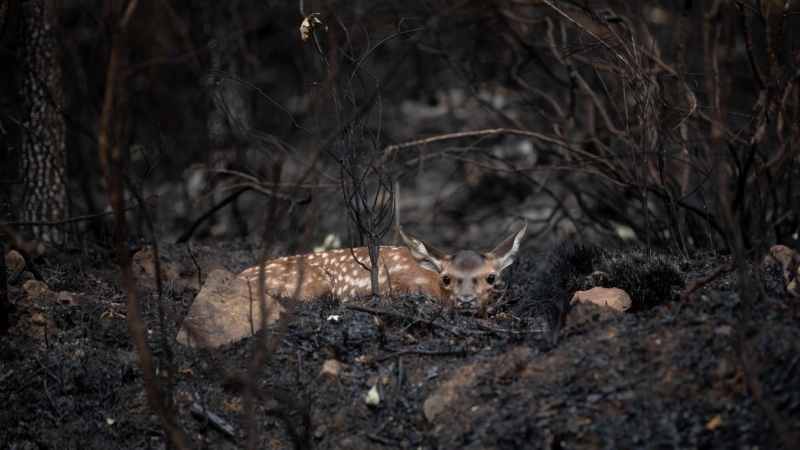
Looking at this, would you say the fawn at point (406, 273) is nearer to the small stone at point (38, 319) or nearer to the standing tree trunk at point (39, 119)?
the small stone at point (38, 319)

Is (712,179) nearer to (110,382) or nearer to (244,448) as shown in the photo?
(244,448)

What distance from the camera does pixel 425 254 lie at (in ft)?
28.0

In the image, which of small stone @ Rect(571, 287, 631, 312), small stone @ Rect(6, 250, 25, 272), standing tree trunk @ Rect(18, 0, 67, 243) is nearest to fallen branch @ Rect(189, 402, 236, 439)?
small stone @ Rect(571, 287, 631, 312)

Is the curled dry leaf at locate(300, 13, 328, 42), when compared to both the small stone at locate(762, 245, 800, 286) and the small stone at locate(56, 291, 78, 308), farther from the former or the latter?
the small stone at locate(762, 245, 800, 286)

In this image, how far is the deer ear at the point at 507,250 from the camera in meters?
8.55

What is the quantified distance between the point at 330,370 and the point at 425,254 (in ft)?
9.55

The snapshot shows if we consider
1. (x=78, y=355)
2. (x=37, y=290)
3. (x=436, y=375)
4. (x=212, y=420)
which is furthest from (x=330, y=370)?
(x=37, y=290)

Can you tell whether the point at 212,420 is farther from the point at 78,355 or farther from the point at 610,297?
the point at 610,297

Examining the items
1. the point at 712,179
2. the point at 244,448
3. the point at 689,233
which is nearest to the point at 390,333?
the point at 244,448

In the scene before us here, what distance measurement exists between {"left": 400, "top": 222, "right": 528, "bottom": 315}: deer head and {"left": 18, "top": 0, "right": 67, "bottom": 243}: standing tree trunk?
374 centimetres

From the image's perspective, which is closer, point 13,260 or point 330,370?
point 330,370

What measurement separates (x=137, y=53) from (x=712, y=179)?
43.0 feet

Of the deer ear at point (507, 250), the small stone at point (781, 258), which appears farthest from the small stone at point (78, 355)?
the small stone at point (781, 258)

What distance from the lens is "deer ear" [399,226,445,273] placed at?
27.7 feet
